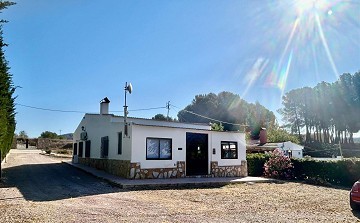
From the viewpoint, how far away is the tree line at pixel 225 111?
51594 millimetres

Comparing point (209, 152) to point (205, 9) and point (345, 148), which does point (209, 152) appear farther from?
point (345, 148)

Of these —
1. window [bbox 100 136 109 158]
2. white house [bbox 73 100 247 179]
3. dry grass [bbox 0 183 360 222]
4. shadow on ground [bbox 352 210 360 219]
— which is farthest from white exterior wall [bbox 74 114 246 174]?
shadow on ground [bbox 352 210 360 219]

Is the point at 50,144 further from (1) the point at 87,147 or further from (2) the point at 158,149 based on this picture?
(2) the point at 158,149

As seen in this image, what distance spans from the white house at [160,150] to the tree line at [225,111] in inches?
1206

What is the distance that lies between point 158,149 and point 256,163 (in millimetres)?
8680

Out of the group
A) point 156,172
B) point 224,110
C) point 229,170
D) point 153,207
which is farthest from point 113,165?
point 224,110

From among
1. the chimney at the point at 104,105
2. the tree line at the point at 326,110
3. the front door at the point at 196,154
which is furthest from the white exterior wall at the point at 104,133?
the tree line at the point at 326,110

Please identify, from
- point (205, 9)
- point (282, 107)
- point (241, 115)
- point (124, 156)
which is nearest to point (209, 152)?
point (124, 156)

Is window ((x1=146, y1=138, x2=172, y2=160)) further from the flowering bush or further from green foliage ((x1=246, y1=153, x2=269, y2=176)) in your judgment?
green foliage ((x1=246, y1=153, x2=269, y2=176))

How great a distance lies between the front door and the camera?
16938mm

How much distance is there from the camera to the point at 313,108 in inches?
2026

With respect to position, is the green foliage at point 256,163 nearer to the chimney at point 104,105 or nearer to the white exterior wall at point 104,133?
the white exterior wall at point 104,133

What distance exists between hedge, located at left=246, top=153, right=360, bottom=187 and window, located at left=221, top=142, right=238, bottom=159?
3912mm

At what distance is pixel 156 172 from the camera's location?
15398 millimetres
